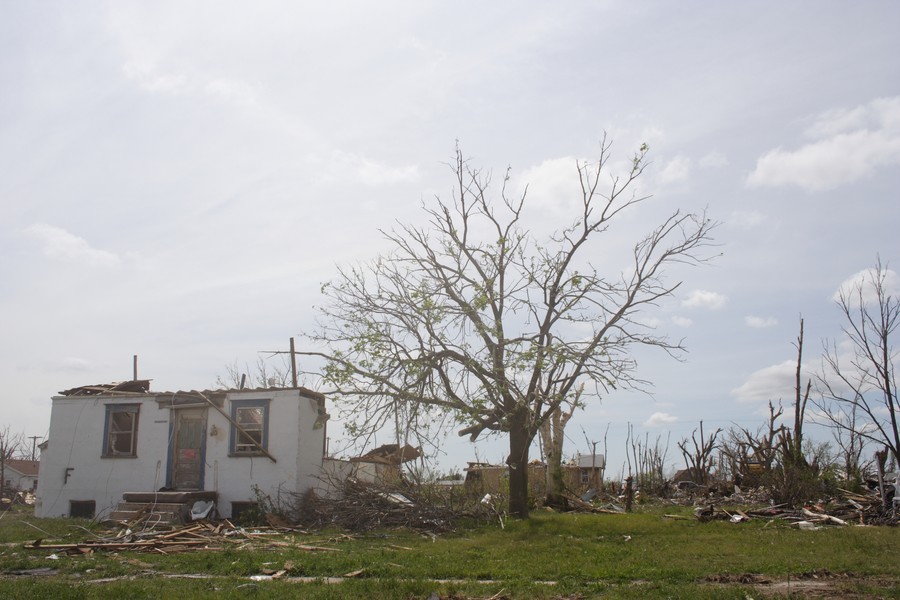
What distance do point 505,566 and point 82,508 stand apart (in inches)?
688

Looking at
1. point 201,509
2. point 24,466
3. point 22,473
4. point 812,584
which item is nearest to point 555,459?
point 201,509

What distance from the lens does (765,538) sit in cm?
1445

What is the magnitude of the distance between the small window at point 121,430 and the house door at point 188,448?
59.5 inches

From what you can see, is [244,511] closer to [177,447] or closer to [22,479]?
[177,447]

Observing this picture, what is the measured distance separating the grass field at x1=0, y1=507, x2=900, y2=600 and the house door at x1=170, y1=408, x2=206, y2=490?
577 cm

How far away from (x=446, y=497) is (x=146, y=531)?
286 inches

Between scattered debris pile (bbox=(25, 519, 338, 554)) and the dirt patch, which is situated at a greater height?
the dirt patch

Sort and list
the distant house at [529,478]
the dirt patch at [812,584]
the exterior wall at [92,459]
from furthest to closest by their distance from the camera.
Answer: the exterior wall at [92,459] < the distant house at [529,478] < the dirt patch at [812,584]

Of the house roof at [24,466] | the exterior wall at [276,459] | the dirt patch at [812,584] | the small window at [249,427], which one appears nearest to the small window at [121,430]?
the exterior wall at [276,459]

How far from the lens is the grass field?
8.95 metres

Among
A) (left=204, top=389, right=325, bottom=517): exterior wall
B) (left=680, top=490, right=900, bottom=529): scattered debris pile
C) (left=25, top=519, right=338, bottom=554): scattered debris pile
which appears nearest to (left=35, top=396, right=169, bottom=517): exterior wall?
(left=204, top=389, right=325, bottom=517): exterior wall

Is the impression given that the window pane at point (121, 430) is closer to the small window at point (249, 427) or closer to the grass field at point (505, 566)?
the small window at point (249, 427)

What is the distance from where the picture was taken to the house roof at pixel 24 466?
2531 inches

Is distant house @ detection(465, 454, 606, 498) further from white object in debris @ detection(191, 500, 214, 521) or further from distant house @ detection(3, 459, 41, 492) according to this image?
distant house @ detection(3, 459, 41, 492)
